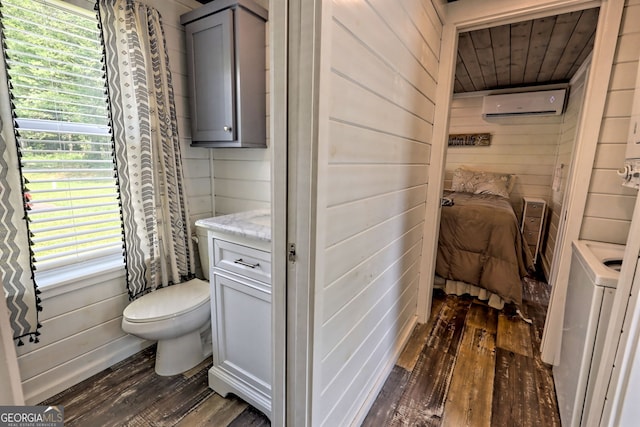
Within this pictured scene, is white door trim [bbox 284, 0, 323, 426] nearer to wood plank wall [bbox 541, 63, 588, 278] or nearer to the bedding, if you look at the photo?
the bedding

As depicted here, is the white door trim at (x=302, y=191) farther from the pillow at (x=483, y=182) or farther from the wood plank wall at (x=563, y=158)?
the pillow at (x=483, y=182)

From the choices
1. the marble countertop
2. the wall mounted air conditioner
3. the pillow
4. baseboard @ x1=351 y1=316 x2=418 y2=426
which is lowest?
baseboard @ x1=351 y1=316 x2=418 y2=426

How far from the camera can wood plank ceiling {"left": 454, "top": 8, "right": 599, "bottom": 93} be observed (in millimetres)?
2330

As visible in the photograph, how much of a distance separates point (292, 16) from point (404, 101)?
83cm

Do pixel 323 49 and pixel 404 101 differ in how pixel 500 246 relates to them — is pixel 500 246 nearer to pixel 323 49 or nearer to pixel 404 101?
pixel 404 101

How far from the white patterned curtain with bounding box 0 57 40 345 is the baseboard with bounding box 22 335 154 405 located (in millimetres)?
290

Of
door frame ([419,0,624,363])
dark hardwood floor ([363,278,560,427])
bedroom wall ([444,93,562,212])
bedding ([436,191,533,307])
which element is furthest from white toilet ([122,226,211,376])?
bedroom wall ([444,93,562,212])

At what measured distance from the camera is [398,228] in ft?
5.67

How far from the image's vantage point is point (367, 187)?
1.28m

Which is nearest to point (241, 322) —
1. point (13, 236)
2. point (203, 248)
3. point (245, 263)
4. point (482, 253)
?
point (245, 263)

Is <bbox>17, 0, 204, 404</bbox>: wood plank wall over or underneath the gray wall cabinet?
underneath

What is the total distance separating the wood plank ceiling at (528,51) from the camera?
233cm

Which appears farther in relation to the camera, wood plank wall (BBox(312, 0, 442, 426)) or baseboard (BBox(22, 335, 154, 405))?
baseboard (BBox(22, 335, 154, 405))

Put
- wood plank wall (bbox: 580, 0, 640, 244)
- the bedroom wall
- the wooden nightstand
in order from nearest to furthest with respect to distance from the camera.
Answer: wood plank wall (bbox: 580, 0, 640, 244)
the wooden nightstand
the bedroom wall
